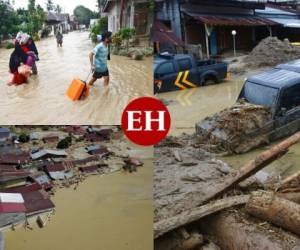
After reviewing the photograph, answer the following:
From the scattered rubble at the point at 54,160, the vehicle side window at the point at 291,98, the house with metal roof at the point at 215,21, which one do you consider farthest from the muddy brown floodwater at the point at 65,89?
the vehicle side window at the point at 291,98

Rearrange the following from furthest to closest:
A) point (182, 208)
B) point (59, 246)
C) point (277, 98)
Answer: point (277, 98) < point (59, 246) < point (182, 208)

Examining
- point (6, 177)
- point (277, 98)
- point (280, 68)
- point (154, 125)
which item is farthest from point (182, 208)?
point (6, 177)

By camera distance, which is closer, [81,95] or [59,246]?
[81,95]

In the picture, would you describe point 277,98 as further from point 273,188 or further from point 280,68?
point 273,188

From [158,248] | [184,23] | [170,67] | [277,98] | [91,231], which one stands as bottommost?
[91,231]

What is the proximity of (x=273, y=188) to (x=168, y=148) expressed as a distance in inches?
70.3

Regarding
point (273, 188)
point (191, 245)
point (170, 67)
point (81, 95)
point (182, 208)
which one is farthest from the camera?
point (170, 67)

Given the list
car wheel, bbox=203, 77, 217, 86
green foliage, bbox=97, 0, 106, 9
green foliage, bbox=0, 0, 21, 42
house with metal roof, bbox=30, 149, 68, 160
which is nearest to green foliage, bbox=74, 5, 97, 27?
green foliage, bbox=97, 0, 106, 9

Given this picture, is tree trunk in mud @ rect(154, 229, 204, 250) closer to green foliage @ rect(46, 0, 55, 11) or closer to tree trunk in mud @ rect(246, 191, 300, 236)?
tree trunk in mud @ rect(246, 191, 300, 236)

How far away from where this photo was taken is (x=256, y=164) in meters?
3.59

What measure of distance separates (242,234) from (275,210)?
1.02 ft

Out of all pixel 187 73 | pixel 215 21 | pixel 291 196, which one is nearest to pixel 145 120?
pixel 291 196

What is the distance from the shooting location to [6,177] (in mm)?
6902

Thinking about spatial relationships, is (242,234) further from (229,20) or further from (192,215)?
(229,20)
